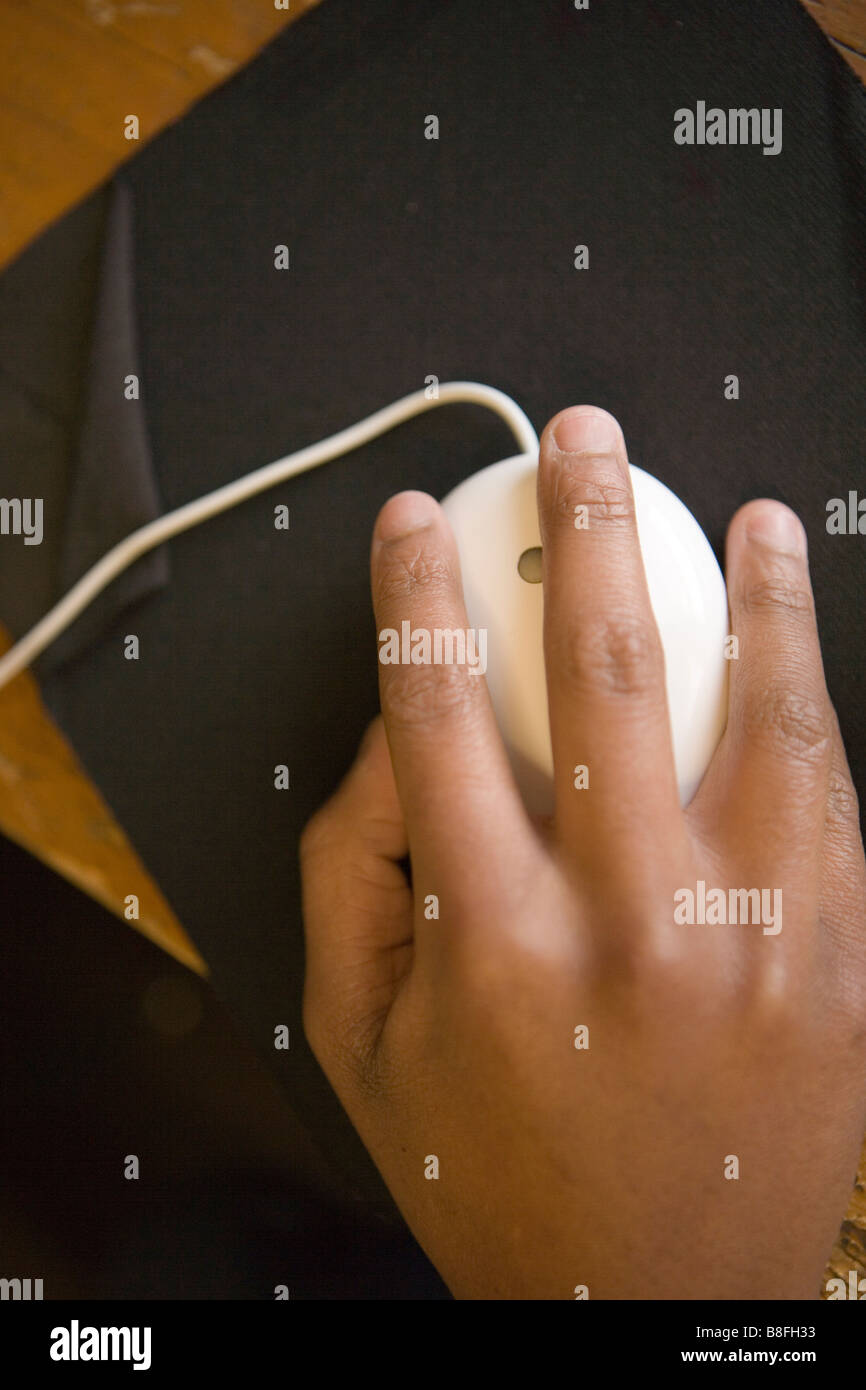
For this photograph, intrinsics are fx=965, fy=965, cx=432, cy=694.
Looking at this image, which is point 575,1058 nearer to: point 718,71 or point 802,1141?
point 802,1141

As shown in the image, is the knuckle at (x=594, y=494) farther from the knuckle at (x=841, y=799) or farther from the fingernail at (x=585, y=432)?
the knuckle at (x=841, y=799)

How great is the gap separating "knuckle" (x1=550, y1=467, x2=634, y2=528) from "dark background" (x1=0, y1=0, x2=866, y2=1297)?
0.11m

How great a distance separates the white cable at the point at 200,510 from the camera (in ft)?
1.65

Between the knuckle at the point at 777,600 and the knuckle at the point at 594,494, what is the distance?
8cm

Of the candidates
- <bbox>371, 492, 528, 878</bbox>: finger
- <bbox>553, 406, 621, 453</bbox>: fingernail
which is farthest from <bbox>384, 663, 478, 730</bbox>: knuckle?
<bbox>553, 406, 621, 453</bbox>: fingernail

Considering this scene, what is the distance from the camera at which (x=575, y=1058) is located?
36 cm

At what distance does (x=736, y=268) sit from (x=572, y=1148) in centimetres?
43

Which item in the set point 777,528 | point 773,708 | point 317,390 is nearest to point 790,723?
point 773,708

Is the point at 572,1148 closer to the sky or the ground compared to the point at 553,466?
closer to the ground

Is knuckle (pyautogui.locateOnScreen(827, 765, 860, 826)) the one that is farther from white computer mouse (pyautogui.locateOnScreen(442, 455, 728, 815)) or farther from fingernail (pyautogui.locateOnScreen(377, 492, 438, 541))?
fingernail (pyautogui.locateOnScreen(377, 492, 438, 541))

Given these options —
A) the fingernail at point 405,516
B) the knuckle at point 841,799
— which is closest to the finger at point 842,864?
the knuckle at point 841,799
